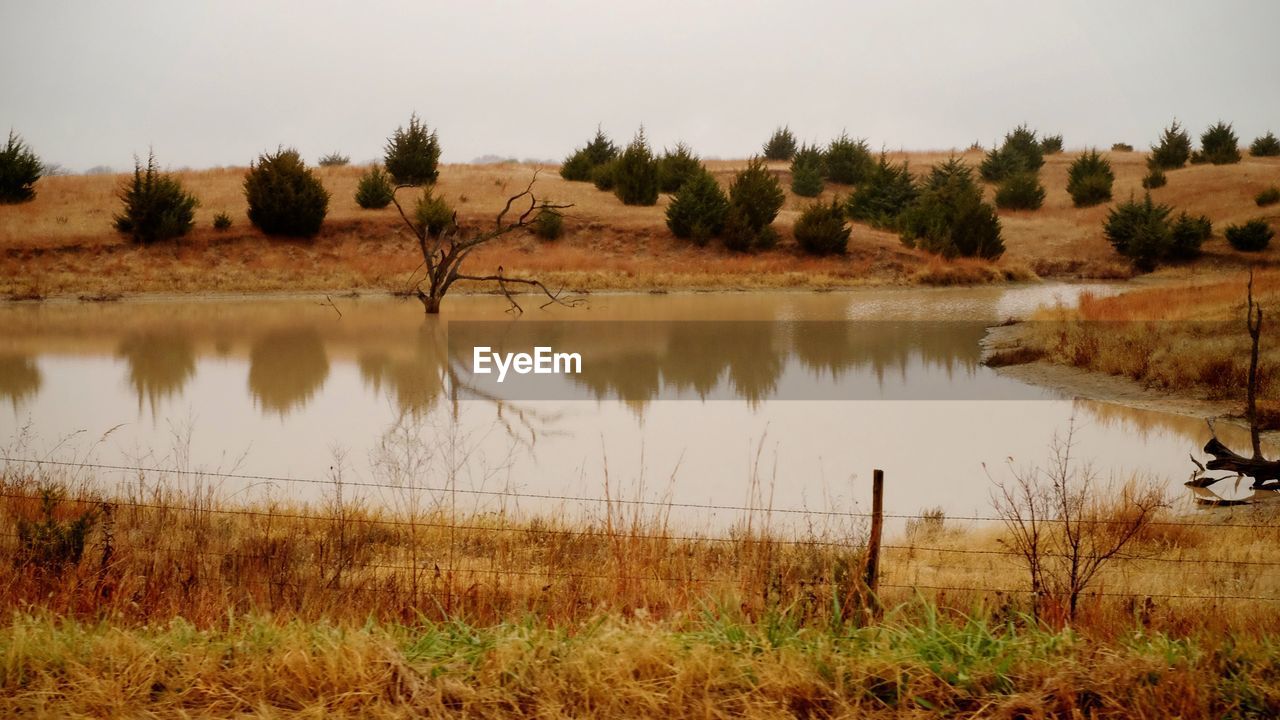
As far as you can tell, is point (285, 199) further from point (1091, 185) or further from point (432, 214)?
point (1091, 185)

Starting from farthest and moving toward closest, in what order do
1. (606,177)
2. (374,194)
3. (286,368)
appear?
(606,177) < (374,194) < (286,368)

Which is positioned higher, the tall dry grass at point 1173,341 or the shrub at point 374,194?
the shrub at point 374,194

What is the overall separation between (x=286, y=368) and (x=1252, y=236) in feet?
99.7

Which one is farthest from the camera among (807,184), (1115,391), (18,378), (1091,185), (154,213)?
(807,184)

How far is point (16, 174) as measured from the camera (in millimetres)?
34562

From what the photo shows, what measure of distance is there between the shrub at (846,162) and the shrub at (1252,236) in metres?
20.8

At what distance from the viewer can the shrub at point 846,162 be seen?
5262 centimetres

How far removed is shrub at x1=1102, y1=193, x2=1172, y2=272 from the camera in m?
33.5

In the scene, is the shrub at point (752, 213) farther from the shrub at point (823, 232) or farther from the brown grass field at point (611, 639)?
the brown grass field at point (611, 639)

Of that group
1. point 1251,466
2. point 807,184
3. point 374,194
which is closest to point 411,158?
point 374,194

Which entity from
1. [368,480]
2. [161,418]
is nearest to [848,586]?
[368,480]

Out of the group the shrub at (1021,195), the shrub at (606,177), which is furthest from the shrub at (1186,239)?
the shrub at (606,177)

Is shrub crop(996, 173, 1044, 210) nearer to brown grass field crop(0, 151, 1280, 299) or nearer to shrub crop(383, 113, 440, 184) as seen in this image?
brown grass field crop(0, 151, 1280, 299)

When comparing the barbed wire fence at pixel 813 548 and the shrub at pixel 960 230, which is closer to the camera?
the barbed wire fence at pixel 813 548
